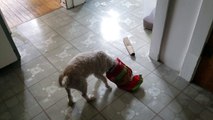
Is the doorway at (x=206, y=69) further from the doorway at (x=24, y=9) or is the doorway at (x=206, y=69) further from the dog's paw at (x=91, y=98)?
the doorway at (x=24, y=9)

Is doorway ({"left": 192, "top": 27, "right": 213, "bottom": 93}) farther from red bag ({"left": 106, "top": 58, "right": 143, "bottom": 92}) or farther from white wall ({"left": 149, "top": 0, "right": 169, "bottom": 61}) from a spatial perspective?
red bag ({"left": 106, "top": 58, "right": 143, "bottom": 92})

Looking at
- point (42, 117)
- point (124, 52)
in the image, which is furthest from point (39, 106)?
point (124, 52)

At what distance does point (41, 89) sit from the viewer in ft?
6.42

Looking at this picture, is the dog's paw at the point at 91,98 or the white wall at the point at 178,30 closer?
the white wall at the point at 178,30

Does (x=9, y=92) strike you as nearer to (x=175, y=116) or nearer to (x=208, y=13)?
(x=175, y=116)

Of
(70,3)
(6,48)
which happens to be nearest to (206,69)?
(6,48)

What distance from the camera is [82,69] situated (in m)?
1.55

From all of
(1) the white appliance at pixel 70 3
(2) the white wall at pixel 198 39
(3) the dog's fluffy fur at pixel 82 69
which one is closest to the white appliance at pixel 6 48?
(3) the dog's fluffy fur at pixel 82 69

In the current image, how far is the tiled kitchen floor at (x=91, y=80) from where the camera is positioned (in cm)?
174

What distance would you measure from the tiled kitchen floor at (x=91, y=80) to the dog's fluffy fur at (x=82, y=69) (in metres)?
0.23

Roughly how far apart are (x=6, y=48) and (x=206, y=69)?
184 cm

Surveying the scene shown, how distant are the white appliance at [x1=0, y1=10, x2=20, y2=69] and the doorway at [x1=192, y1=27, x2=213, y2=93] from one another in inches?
69.3

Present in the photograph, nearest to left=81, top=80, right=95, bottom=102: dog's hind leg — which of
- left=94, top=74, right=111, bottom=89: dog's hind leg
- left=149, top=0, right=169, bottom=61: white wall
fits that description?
left=94, top=74, right=111, bottom=89: dog's hind leg

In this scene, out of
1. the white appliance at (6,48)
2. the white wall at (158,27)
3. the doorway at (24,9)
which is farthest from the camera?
the doorway at (24,9)
